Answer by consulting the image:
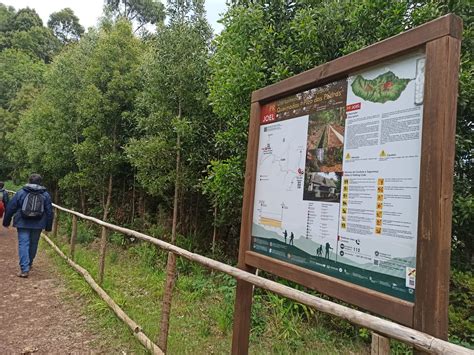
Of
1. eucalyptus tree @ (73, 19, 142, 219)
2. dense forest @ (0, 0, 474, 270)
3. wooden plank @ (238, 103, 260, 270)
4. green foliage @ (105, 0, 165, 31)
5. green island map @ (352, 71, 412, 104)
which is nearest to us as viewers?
green island map @ (352, 71, 412, 104)

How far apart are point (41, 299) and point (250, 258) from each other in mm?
3824

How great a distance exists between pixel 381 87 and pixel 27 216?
6.03m

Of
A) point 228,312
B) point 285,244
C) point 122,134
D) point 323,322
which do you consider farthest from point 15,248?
point 285,244

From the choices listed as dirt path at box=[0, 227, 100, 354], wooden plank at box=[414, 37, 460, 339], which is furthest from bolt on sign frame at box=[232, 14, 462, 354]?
dirt path at box=[0, 227, 100, 354]

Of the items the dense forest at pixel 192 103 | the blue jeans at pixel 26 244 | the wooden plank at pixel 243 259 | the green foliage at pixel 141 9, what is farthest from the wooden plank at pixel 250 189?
the green foliage at pixel 141 9

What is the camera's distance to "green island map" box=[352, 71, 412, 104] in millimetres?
1767

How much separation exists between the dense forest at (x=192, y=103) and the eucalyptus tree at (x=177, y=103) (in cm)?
2

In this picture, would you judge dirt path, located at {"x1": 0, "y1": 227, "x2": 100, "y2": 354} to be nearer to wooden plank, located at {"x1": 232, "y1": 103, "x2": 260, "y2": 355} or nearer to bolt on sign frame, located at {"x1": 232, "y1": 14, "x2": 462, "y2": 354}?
wooden plank, located at {"x1": 232, "y1": 103, "x2": 260, "y2": 355}

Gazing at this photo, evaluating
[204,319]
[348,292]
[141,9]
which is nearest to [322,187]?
[348,292]

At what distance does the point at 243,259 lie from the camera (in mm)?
2826

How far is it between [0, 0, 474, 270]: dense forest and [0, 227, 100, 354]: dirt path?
250 cm

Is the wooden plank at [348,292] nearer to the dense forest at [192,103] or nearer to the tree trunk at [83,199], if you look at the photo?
the dense forest at [192,103]

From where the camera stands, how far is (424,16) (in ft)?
12.3

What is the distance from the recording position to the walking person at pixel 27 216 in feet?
19.6
